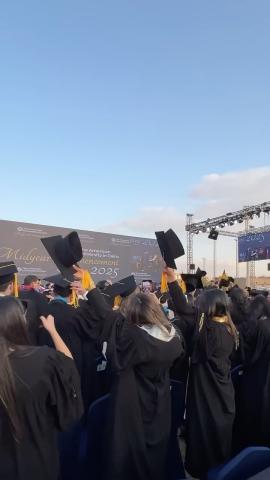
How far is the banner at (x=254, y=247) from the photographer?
19.7 m

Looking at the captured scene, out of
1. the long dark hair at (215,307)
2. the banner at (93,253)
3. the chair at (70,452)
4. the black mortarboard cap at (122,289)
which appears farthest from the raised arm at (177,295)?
the banner at (93,253)

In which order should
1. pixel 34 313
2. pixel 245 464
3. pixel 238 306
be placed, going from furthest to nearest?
pixel 238 306 → pixel 34 313 → pixel 245 464

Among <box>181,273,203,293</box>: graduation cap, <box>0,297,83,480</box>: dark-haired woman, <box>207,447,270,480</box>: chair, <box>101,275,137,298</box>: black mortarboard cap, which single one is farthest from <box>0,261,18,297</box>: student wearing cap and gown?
<box>207,447,270,480</box>: chair

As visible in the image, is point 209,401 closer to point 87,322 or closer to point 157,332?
point 157,332

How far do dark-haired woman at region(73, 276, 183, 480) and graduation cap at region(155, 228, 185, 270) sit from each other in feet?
3.31

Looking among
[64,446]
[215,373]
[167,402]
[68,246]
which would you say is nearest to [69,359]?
[64,446]

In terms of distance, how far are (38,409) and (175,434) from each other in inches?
74.1

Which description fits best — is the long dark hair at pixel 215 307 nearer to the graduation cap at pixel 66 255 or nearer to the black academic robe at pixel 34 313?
the graduation cap at pixel 66 255

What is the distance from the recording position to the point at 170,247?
4164 millimetres

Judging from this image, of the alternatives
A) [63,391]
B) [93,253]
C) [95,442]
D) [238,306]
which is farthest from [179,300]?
[93,253]

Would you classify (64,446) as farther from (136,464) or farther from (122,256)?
(122,256)

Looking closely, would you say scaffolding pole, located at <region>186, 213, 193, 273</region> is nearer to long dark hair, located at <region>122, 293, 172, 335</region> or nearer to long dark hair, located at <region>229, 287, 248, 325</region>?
long dark hair, located at <region>229, 287, 248, 325</region>

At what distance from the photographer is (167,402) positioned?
3145mm

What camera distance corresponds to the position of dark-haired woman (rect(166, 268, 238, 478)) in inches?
140
